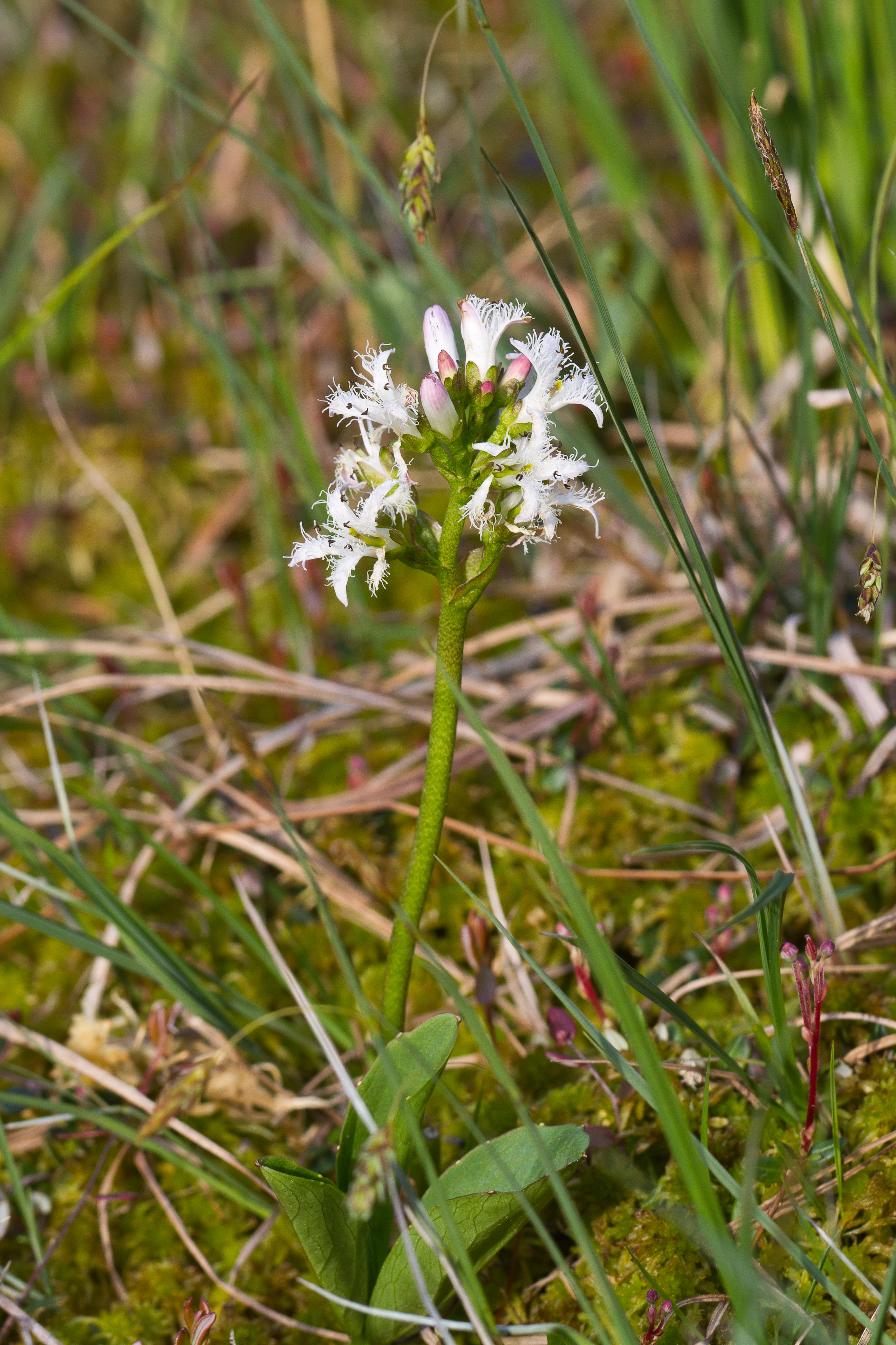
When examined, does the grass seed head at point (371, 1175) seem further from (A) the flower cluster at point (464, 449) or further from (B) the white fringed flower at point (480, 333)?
(B) the white fringed flower at point (480, 333)

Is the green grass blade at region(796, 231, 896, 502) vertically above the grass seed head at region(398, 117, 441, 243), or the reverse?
the grass seed head at region(398, 117, 441, 243)

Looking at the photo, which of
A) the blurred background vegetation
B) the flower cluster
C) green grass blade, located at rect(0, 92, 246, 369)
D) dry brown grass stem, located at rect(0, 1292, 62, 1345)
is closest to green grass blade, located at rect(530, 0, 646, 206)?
the blurred background vegetation

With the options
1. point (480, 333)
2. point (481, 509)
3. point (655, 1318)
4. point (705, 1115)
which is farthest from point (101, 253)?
point (655, 1318)

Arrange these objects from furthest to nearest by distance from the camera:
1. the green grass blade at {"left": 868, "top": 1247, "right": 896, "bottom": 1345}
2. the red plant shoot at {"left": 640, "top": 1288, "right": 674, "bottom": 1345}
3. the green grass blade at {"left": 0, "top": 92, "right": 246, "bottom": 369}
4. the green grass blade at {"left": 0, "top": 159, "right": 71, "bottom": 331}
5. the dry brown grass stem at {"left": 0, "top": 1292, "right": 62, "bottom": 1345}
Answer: the green grass blade at {"left": 0, "top": 159, "right": 71, "bottom": 331} < the green grass blade at {"left": 0, "top": 92, "right": 246, "bottom": 369} < the dry brown grass stem at {"left": 0, "top": 1292, "right": 62, "bottom": 1345} < the red plant shoot at {"left": 640, "top": 1288, "right": 674, "bottom": 1345} < the green grass blade at {"left": 868, "top": 1247, "right": 896, "bottom": 1345}

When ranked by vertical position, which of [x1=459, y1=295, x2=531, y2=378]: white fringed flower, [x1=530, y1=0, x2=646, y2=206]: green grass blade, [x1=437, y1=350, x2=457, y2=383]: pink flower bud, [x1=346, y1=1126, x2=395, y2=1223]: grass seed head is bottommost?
[x1=346, y1=1126, x2=395, y2=1223]: grass seed head

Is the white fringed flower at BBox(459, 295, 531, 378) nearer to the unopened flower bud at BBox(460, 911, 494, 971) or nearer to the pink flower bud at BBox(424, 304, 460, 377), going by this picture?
the pink flower bud at BBox(424, 304, 460, 377)

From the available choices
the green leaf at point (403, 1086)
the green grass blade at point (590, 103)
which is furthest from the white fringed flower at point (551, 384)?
the green grass blade at point (590, 103)

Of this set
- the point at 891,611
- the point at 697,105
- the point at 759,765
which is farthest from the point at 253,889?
the point at 697,105
